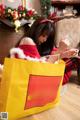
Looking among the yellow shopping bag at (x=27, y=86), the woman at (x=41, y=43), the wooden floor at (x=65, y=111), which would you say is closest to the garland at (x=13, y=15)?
the woman at (x=41, y=43)

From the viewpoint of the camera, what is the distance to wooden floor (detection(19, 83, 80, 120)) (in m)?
1.60

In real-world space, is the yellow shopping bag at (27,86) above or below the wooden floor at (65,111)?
above

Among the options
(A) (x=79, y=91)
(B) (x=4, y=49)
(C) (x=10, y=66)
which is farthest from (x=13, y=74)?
(B) (x=4, y=49)

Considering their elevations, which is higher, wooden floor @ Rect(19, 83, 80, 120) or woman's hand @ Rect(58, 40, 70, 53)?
woman's hand @ Rect(58, 40, 70, 53)

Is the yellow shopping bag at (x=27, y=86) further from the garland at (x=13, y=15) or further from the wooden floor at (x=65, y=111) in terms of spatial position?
the garland at (x=13, y=15)

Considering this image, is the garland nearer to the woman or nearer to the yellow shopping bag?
the woman

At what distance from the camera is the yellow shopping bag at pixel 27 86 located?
4.41ft

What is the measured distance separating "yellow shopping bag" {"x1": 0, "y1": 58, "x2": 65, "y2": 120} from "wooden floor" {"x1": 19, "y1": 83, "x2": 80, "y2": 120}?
5 cm

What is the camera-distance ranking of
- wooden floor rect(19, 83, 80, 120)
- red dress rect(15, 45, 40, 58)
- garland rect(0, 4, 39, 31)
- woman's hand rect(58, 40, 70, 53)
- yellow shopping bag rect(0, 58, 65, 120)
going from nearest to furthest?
yellow shopping bag rect(0, 58, 65, 120) → wooden floor rect(19, 83, 80, 120) → red dress rect(15, 45, 40, 58) → woman's hand rect(58, 40, 70, 53) → garland rect(0, 4, 39, 31)

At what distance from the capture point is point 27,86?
142cm

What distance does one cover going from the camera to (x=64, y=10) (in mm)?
3861

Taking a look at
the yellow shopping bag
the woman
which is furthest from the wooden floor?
the woman

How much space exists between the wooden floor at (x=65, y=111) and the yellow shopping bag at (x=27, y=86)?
5 centimetres

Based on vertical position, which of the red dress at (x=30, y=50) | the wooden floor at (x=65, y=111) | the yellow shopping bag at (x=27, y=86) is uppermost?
the red dress at (x=30, y=50)
